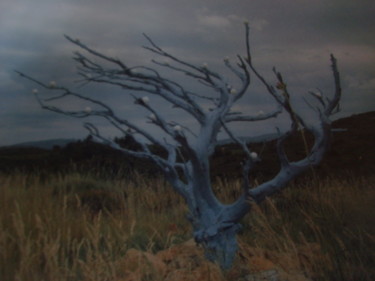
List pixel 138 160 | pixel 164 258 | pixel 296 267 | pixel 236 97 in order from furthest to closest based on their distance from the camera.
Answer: pixel 138 160, pixel 236 97, pixel 164 258, pixel 296 267

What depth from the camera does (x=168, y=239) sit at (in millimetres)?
3502

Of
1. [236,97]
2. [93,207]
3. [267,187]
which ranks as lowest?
[93,207]

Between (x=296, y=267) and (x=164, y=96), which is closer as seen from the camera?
(x=296, y=267)

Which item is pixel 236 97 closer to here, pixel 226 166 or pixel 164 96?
pixel 164 96

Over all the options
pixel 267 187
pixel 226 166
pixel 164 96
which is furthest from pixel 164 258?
pixel 226 166

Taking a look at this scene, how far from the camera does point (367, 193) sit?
5824mm

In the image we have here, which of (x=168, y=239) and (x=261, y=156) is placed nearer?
(x=168, y=239)

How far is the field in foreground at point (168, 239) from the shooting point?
2826mm

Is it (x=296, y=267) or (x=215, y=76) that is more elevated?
(x=215, y=76)

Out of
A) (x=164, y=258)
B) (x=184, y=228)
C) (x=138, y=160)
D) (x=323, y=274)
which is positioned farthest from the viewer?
(x=138, y=160)

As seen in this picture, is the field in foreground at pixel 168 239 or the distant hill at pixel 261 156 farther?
the distant hill at pixel 261 156

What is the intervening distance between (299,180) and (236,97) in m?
3.97

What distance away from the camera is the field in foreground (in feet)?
9.27

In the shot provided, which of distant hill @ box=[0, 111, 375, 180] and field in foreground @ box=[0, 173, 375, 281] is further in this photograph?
distant hill @ box=[0, 111, 375, 180]
